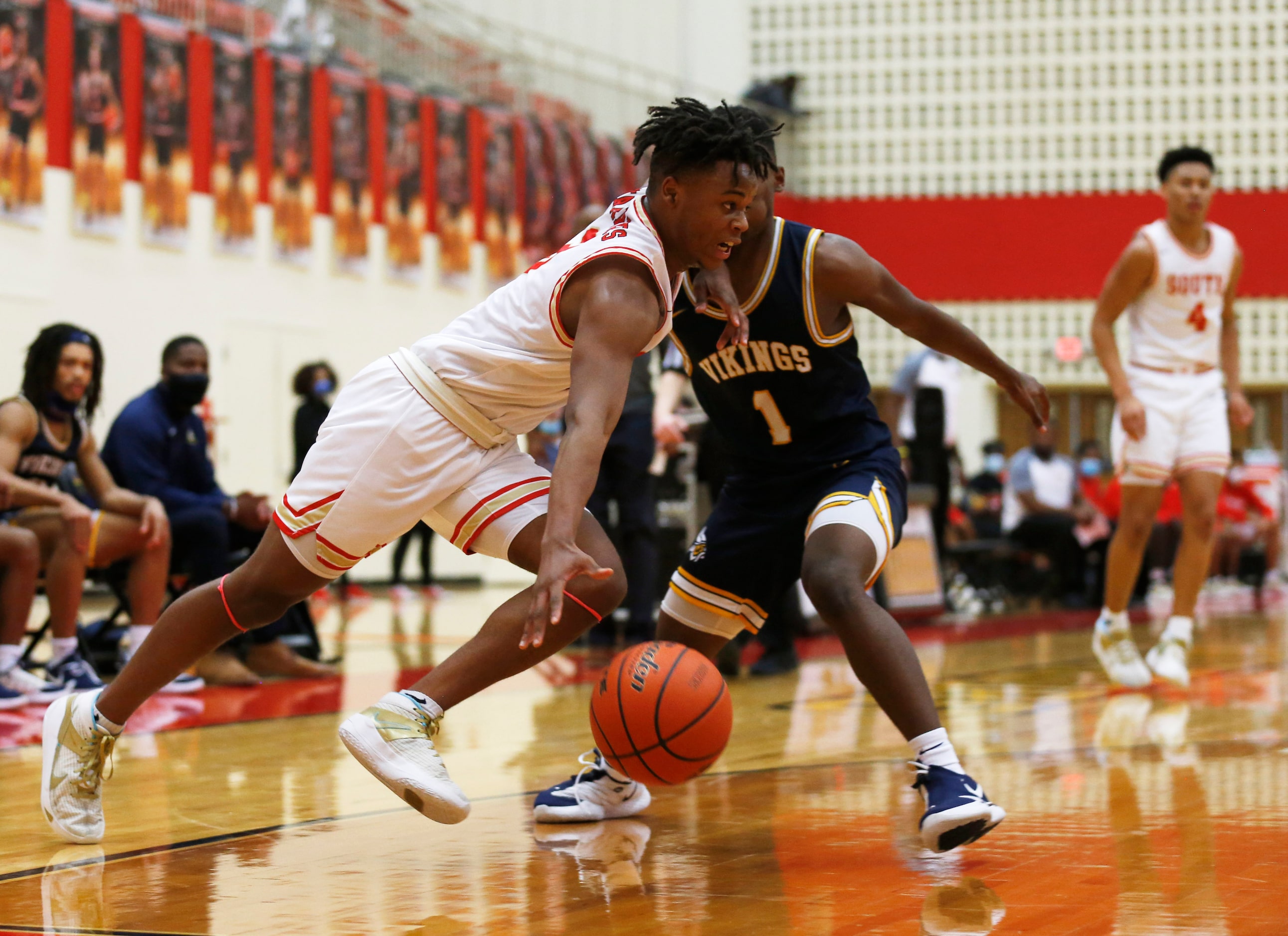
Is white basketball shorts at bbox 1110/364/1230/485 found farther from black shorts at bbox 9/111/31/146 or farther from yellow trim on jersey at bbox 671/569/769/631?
black shorts at bbox 9/111/31/146

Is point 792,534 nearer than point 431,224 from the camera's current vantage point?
Yes

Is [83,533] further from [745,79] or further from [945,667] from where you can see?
[745,79]

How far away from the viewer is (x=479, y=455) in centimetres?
301

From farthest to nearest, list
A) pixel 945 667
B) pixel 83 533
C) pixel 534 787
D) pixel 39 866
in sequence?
1. pixel 945 667
2. pixel 83 533
3. pixel 534 787
4. pixel 39 866

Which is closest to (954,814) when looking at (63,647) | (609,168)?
(63,647)

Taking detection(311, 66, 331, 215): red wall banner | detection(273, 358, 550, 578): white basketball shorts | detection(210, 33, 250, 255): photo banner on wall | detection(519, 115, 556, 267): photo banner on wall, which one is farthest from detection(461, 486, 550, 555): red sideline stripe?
detection(519, 115, 556, 267): photo banner on wall

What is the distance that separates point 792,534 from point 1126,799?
97 cm

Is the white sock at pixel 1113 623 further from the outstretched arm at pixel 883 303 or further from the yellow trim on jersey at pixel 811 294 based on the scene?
the yellow trim on jersey at pixel 811 294

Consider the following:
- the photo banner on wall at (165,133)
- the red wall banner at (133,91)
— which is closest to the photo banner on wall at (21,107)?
the red wall banner at (133,91)

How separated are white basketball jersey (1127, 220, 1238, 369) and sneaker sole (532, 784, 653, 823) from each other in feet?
11.1

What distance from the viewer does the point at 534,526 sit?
2.95 m

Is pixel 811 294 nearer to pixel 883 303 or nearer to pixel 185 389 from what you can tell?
pixel 883 303

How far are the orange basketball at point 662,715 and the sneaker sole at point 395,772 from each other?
0.34 metres

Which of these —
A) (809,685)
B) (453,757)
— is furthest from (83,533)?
(809,685)
